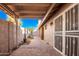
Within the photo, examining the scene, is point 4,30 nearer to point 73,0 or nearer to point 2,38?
point 2,38

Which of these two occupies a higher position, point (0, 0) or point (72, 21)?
point (0, 0)

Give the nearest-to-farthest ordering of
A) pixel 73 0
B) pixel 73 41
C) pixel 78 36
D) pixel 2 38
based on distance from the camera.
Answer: pixel 73 0
pixel 78 36
pixel 73 41
pixel 2 38

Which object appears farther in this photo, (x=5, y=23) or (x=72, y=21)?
(x=5, y=23)

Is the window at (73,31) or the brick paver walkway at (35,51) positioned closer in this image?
the window at (73,31)

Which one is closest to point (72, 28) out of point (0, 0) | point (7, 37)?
point (0, 0)

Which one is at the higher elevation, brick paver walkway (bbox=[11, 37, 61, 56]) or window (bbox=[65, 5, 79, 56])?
window (bbox=[65, 5, 79, 56])

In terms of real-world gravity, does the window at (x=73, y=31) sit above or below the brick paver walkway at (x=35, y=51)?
above

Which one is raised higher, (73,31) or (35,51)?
(73,31)

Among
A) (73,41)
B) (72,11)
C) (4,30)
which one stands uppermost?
(72,11)

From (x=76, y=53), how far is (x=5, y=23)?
3664mm

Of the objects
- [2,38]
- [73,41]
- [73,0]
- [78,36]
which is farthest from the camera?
[2,38]

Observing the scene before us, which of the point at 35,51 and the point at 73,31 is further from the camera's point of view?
the point at 35,51

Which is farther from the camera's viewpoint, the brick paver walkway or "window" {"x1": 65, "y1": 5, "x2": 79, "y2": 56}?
the brick paver walkway

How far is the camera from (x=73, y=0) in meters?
3.83
